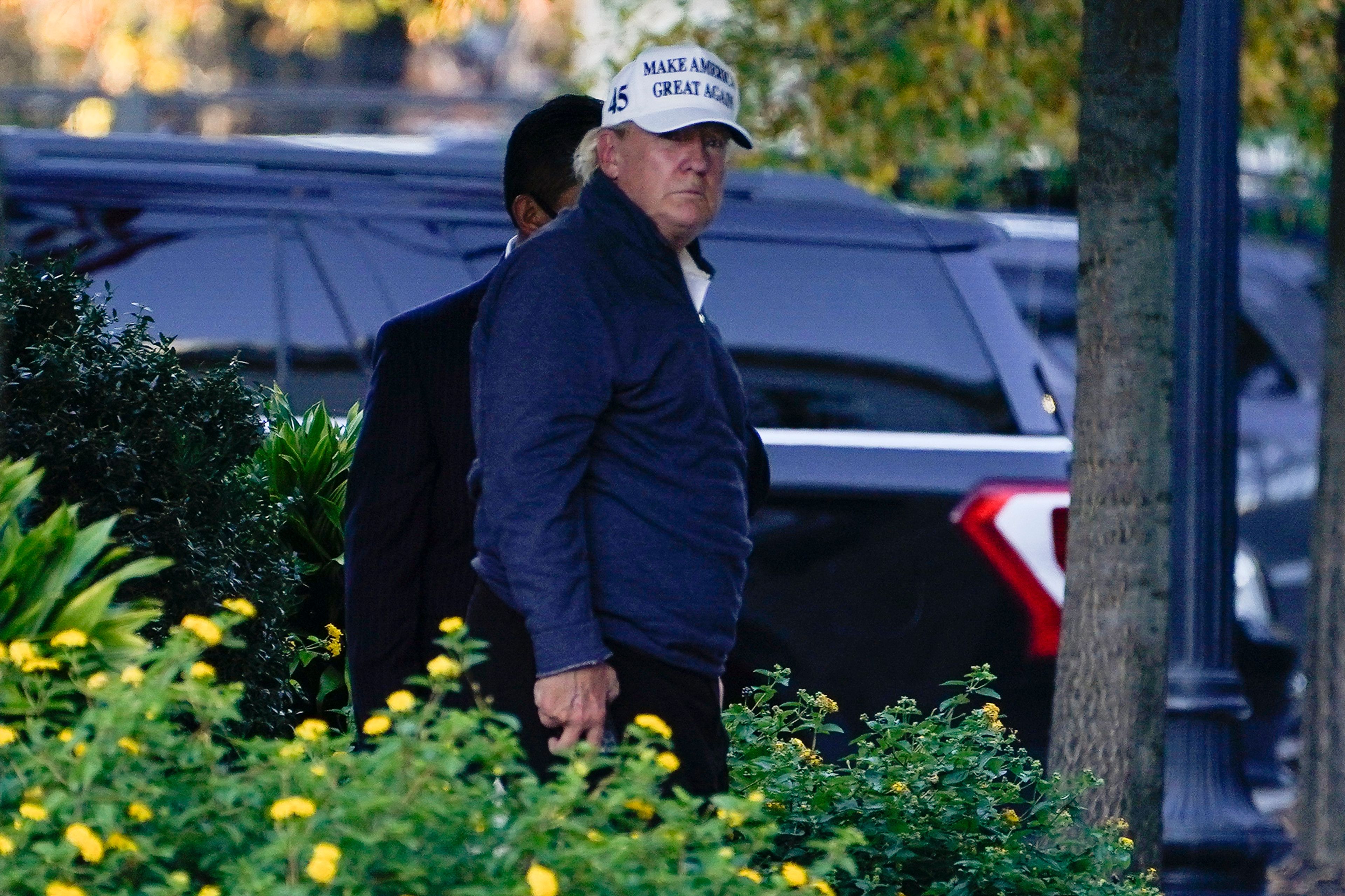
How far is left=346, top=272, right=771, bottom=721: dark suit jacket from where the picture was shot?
11.9 ft

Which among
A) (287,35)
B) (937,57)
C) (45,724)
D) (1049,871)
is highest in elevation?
(287,35)

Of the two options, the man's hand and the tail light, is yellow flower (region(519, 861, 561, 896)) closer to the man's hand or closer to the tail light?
the man's hand

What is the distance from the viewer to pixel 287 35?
23.0 meters

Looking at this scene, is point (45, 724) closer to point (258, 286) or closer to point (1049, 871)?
point (1049, 871)

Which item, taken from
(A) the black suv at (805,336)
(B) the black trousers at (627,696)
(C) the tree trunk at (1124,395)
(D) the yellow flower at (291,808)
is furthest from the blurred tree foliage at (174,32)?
(D) the yellow flower at (291,808)

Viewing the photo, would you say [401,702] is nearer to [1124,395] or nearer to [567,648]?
Result: [567,648]

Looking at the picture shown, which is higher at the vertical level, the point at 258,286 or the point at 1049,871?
the point at 258,286

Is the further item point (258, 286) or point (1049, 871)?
point (258, 286)

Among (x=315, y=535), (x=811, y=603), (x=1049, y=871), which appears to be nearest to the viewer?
(x=1049, y=871)

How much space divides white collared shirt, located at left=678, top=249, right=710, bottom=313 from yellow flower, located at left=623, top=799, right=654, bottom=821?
3.29ft

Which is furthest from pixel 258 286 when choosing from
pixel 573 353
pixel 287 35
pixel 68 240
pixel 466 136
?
pixel 287 35

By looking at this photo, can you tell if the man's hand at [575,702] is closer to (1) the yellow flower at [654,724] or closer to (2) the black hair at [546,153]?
(1) the yellow flower at [654,724]

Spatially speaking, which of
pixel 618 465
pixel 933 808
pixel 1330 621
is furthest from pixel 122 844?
pixel 1330 621

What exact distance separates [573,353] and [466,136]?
10.2m
